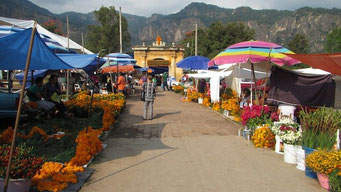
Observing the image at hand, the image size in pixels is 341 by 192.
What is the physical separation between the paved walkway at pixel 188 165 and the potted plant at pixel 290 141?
0.54 feet

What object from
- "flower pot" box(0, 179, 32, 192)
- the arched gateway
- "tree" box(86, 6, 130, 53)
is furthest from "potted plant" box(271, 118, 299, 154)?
"tree" box(86, 6, 130, 53)

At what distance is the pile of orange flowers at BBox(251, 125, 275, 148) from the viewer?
6598 mm

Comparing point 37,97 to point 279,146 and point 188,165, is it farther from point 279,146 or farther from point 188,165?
point 279,146

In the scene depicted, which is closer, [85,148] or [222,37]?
[85,148]

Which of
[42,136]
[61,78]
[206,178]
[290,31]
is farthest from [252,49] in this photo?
[290,31]

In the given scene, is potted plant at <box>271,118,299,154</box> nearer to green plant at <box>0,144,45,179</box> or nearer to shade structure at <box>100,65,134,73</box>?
green plant at <box>0,144,45,179</box>

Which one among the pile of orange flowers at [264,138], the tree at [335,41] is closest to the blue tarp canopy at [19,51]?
the pile of orange flowers at [264,138]

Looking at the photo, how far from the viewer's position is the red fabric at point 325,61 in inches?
210

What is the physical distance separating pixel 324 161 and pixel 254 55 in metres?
4.34

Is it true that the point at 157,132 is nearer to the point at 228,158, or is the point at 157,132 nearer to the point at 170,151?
the point at 170,151

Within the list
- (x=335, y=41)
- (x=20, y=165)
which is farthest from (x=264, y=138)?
(x=335, y=41)

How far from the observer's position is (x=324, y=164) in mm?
4281

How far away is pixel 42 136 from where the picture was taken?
6.34 m

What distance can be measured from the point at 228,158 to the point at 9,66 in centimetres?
547
